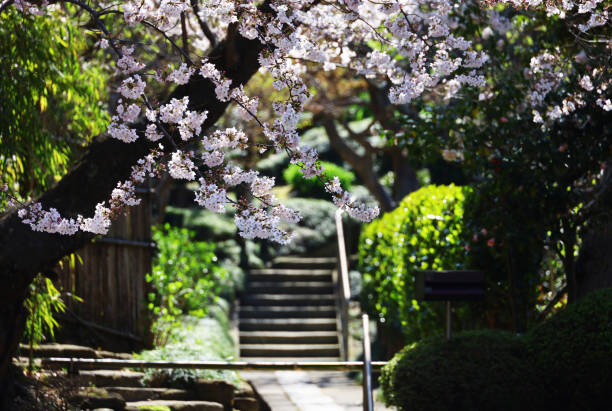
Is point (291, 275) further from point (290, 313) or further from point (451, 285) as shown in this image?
point (451, 285)

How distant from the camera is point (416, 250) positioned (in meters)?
8.08

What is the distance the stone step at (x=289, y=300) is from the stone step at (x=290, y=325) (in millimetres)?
660

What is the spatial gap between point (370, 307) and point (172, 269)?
8.58ft

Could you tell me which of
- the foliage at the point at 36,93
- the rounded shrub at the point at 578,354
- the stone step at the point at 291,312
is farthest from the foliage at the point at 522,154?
the stone step at the point at 291,312

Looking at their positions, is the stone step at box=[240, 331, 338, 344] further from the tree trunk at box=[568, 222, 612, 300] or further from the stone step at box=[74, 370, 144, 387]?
the tree trunk at box=[568, 222, 612, 300]

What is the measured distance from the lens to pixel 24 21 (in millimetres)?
5375

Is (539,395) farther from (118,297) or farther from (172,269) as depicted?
(172,269)

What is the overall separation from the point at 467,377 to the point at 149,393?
107 inches

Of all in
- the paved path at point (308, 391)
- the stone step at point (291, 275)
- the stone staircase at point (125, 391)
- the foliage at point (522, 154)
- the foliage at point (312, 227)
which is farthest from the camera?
the foliage at point (312, 227)

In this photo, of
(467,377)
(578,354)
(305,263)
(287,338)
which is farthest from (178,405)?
(305,263)

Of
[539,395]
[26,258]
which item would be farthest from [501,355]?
[26,258]

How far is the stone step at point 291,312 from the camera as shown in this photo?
12180 millimetres

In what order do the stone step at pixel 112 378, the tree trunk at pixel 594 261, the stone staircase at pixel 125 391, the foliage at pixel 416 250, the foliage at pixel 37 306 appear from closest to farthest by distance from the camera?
the foliage at pixel 37 306, the stone staircase at pixel 125 391, the tree trunk at pixel 594 261, the stone step at pixel 112 378, the foliage at pixel 416 250

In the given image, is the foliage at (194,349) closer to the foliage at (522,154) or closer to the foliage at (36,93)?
Answer: the foliage at (36,93)
